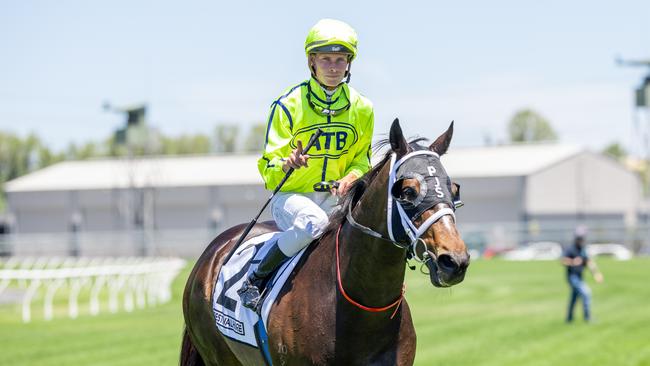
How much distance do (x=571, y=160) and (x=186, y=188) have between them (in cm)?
2568

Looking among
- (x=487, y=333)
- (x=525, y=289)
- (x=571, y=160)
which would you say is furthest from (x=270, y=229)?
(x=571, y=160)

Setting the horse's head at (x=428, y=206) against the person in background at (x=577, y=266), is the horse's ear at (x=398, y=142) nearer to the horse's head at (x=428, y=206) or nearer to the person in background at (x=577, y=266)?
the horse's head at (x=428, y=206)

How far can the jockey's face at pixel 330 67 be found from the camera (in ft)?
18.5

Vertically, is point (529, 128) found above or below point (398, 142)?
below

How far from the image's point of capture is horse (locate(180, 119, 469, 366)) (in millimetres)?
4578

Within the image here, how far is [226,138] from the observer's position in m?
105

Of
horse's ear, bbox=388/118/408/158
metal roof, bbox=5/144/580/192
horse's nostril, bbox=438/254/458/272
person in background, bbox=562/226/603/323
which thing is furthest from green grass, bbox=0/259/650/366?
metal roof, bbox=5/144/580/192

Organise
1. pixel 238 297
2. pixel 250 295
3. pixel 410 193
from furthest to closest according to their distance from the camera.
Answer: pixel 238 297, pixel 250 295, pixel 410 193

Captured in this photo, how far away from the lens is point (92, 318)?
69.0 feet

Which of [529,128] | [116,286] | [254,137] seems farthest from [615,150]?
[116,286]

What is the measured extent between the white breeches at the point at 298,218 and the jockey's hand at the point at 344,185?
0.10 m

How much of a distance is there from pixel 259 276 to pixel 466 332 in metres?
12.6

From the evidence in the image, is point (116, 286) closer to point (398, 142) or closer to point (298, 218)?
Answer: point (298, 218)

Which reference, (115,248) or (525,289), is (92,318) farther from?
(115,248)
